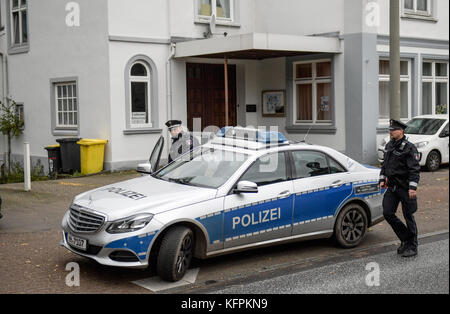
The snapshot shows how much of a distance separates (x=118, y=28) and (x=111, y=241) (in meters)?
11.4

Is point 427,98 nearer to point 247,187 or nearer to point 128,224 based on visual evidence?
point 247,187

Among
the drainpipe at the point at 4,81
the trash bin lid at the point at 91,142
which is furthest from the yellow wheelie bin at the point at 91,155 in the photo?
the drainpipe at the point at 4,81

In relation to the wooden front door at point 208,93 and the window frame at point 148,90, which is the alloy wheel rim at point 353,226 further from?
the wooden front door at point 208,93

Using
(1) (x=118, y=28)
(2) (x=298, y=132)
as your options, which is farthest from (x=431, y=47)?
(1) (x=118, y=28)

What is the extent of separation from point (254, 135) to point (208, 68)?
453 inches

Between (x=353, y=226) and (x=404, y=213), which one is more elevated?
(x=404, y=213)

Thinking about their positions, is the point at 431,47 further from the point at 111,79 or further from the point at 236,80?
the point at 111,79

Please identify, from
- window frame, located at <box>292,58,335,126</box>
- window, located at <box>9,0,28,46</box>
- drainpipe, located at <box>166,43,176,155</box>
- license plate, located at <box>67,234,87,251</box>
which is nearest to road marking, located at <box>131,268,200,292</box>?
license plate, located at <box>67,234,87,251</box>

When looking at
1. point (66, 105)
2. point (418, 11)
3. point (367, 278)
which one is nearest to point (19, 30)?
point (66, 105)

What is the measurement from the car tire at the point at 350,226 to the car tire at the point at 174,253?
8.11 ft

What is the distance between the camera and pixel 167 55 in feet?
59.9

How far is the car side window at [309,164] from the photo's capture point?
27.7 ft

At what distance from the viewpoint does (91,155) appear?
16781mm

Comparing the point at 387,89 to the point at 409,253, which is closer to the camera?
the point at 409,253
